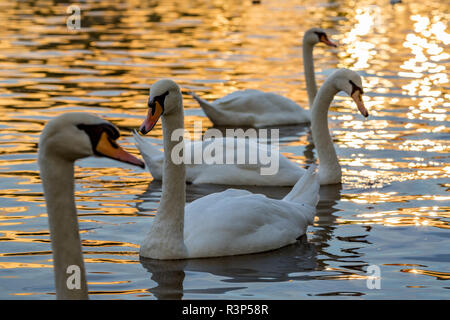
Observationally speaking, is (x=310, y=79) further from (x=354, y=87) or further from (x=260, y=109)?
(x=354, y=87)

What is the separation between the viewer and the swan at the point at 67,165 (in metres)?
4.89

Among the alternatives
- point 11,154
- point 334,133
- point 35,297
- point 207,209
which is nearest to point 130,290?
point 35,297

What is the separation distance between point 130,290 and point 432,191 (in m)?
4.62

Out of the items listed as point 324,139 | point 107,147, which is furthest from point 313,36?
point 107,147

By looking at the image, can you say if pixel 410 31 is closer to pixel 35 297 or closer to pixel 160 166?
pixel 160 166

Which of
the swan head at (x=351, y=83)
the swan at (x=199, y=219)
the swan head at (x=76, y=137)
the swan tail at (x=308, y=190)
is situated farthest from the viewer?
the swan head at (x=351, y=83)

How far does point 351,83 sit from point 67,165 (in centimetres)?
655

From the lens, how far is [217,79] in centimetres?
1950

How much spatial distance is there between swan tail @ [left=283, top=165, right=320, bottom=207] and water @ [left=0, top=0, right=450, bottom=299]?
13.1 inches

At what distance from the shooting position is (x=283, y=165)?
11.3m

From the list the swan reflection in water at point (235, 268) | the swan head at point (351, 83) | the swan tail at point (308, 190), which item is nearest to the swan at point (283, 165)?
the swan head at point (351, 83)

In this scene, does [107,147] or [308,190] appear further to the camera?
[308,190]

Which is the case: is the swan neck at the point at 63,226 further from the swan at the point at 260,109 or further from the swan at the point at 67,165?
the swan at the point at 260,109

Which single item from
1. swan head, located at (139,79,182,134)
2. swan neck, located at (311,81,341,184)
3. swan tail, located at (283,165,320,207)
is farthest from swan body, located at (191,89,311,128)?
swan head, located at (139,79,182,134)
